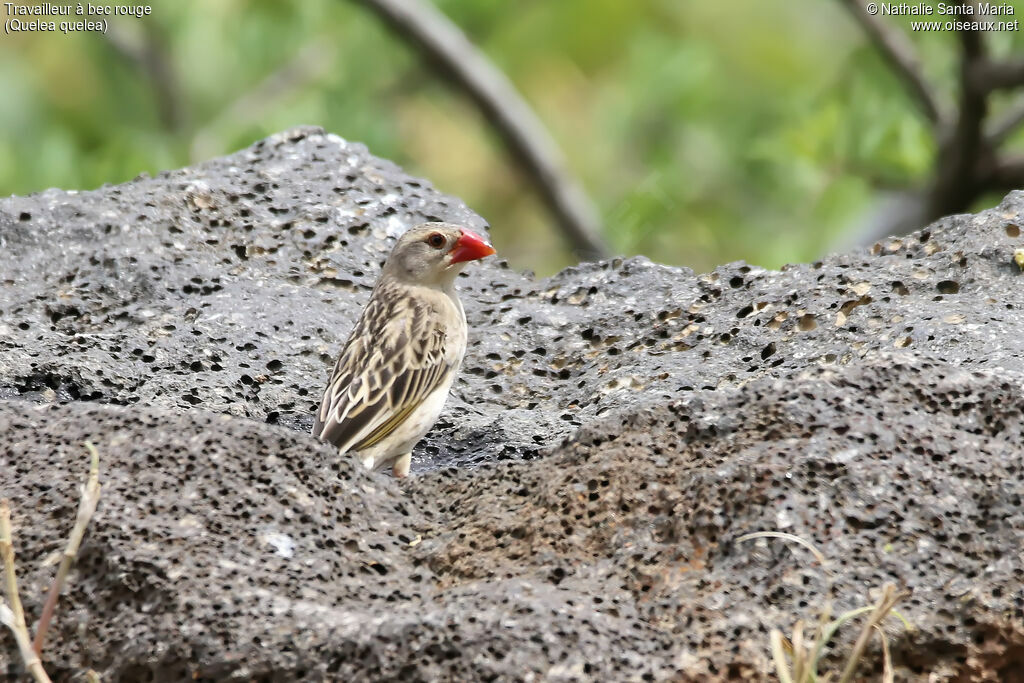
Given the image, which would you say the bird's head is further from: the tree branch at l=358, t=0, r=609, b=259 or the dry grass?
the tree branch at l=358, t=0, r=609, b=259

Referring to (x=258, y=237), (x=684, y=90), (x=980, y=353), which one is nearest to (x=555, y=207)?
(x=684, y=90)

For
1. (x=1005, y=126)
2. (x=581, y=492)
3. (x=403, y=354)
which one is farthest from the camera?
(x=1005, y=126)

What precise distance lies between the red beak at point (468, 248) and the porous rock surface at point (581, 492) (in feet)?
2.56

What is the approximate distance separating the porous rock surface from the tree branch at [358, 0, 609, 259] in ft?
32.6

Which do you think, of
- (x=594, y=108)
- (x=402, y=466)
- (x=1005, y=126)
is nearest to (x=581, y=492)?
(x=402, y=466)

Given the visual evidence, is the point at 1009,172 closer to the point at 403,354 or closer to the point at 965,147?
the point at 965,147

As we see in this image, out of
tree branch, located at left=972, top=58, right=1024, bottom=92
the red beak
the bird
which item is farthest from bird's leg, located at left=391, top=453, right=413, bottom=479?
tree branch, located at left=972, top=58, right=1024, bottom=92

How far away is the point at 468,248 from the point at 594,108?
1426cm

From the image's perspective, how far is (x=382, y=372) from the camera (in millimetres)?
5367

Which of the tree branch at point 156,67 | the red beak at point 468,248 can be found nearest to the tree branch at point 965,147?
the red beak at point 468,248

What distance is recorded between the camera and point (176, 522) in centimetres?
352

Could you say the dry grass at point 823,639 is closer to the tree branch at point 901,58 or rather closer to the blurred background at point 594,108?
the blurred background at point 594,108

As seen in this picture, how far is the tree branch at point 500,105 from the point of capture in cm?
1516

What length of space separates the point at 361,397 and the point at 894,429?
6.94ft
